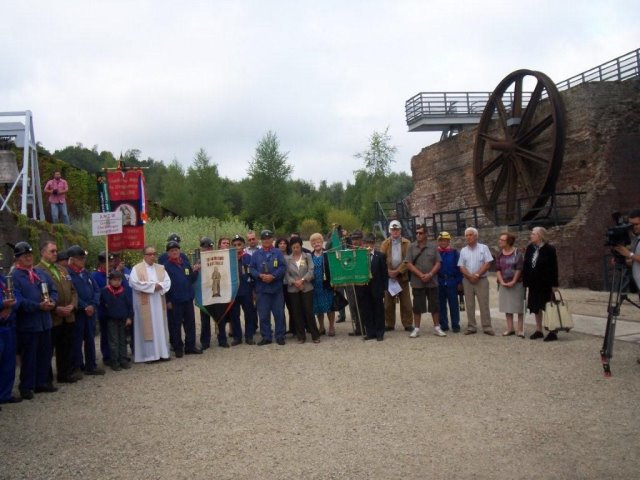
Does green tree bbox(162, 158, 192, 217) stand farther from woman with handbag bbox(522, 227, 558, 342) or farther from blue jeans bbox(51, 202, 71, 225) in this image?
woman with handbag bbox(522, 227, 558, 342)

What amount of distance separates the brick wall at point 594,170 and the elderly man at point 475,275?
272 inches

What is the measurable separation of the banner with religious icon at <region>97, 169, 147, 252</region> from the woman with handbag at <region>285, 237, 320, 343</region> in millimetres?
3135

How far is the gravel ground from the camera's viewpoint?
388 cm

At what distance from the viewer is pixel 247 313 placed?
919cm

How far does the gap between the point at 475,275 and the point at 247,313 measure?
3.67 metres

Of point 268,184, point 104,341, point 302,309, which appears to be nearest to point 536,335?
point 302,309

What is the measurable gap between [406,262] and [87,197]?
549 inches

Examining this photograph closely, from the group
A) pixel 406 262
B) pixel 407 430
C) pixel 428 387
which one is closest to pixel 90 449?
pixel 407 430

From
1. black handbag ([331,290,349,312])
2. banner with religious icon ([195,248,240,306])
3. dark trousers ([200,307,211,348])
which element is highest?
banner with religious icon ([195,248,240,306])

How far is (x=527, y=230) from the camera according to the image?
54.3 ft

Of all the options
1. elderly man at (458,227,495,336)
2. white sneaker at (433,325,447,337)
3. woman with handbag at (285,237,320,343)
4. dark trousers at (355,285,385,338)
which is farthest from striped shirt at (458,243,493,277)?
woman with handbag at (285,237,320,343)

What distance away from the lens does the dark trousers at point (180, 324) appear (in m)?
8.20

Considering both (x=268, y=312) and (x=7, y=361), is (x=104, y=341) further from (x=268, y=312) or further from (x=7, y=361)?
(x=268, y=312)

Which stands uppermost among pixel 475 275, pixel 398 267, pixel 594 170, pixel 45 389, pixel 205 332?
pixel 594 170
